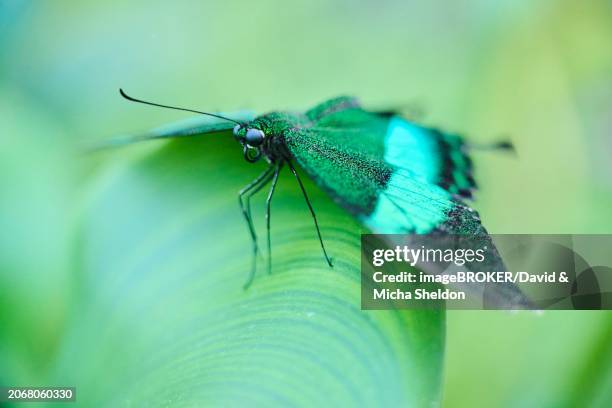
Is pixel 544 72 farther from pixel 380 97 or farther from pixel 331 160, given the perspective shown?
pixel 331 160

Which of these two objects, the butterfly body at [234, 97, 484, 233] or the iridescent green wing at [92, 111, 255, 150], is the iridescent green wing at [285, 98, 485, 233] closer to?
the butterfly body at [234, 97, 484, 233]

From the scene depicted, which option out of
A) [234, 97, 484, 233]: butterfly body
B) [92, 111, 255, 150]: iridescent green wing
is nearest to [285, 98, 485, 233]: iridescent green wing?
[234, 97, 484, 233]: butterfly body

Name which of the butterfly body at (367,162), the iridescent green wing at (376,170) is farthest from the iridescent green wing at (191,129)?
the iridescent green wing at (376,170)

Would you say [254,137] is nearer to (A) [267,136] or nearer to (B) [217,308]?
(A) [267,136]

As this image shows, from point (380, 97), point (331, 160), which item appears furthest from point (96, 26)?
point (331, 160)

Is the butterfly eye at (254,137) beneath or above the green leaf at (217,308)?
above

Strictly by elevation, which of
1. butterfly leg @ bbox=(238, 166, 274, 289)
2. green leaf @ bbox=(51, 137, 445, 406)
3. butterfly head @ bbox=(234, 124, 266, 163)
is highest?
butterfly head @ bbox=(234, 124, 266, 163)

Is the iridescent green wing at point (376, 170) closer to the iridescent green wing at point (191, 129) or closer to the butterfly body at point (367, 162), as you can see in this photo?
the butterfly body at point (367, 162)
